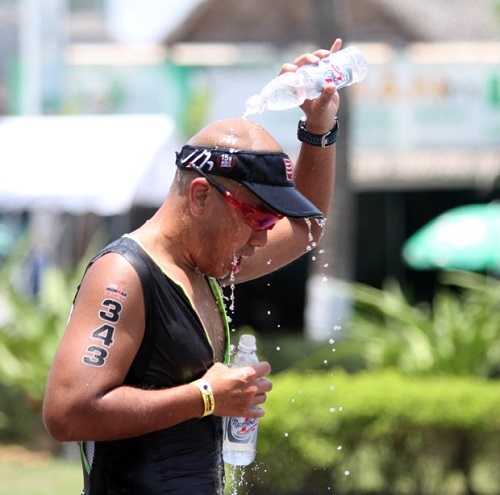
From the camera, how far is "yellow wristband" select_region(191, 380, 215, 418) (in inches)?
110

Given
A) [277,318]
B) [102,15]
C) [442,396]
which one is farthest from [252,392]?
[102,15]

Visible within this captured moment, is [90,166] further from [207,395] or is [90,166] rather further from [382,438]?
[207,395]

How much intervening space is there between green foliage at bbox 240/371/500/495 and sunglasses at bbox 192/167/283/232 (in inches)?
189

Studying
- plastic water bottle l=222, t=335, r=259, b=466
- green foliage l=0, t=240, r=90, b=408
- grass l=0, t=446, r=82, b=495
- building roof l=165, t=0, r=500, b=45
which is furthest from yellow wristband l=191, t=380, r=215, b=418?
building roof l=165, t=0, r=500, b=45

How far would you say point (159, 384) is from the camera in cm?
283

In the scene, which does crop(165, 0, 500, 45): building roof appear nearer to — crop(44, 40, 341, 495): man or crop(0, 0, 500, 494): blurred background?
crop(0, 0, 500, 494): blurred background

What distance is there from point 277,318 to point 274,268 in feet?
40.9

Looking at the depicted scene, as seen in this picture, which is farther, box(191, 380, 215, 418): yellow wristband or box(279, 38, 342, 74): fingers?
box(279, 38, 342, 74): fingers

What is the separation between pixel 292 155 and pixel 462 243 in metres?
2.93

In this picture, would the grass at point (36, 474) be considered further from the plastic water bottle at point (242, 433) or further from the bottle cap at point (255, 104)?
the bottle cap at point (255, 104)

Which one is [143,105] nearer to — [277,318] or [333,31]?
[277,318]

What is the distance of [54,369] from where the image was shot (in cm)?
269

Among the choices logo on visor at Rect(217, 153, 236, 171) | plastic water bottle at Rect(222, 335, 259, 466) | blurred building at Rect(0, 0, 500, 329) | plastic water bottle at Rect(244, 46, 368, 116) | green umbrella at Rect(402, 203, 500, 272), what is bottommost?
plastic water bottle at Rect(222, 335, 259, 466)

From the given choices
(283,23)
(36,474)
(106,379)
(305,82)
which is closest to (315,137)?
(305,82)
